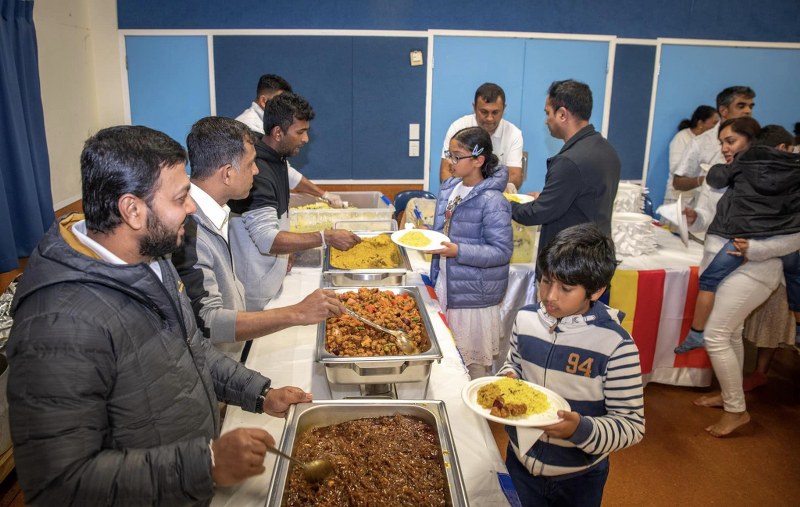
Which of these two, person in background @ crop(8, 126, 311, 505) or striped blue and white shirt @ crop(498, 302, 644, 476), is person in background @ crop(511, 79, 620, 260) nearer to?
striped blue and white shirt @ crop(498, 302, 644, 476)

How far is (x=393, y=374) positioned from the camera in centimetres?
145

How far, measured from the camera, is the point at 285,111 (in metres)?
2.23

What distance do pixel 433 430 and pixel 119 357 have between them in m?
0.70

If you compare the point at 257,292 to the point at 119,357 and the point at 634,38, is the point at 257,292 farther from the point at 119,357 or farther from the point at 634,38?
the point at 634,38

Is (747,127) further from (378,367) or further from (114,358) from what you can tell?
(114,358)

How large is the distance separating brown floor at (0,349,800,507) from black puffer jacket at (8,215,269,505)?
1.88m

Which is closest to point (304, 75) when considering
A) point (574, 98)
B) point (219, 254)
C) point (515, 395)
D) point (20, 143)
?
point (20, 143)

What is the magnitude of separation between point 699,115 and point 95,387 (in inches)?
199

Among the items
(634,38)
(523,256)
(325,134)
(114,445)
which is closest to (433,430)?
(114,445)

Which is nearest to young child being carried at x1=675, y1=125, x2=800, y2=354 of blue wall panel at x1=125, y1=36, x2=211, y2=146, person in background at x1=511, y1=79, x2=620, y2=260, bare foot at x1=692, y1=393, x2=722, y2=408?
person in background at x1=511, y1=79, x2=620, y2=260

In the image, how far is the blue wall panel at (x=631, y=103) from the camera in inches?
188

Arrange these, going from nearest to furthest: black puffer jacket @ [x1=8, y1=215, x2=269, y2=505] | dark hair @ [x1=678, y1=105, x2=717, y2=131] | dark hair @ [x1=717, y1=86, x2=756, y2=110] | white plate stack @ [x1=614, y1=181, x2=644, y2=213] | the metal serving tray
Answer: black puffer jacket @ [x1=8, y1=215, x2=269, y2=505] → the metal serving tray → white plate stack @ [x1=614, y1=181, x2=644, y2=213] → dark hair @ [x1=717, y1=86, x2=756, y2=110] → dark hair @ [x1=678, y1=105, x2=717, y2=131]

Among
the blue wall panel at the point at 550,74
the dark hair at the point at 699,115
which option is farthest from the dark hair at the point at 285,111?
the dark hair at the point at 699,115

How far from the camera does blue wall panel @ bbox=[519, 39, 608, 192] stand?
464 centimetres
